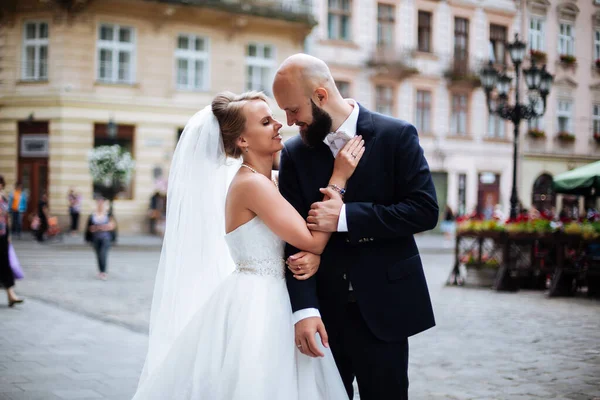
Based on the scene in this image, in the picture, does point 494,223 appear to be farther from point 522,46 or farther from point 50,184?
point 50,184

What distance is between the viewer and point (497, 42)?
35.2m

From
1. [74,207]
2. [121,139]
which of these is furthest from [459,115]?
[74,207]

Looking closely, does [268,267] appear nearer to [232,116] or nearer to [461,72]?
[232,116]

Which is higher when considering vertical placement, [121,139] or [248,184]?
[121,139]

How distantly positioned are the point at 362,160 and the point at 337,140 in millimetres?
151

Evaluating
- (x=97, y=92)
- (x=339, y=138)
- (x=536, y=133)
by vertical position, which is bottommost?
(x=339, y=138)

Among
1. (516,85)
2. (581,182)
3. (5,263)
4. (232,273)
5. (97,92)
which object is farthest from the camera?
(97,92)

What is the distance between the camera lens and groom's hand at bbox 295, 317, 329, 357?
317 cm

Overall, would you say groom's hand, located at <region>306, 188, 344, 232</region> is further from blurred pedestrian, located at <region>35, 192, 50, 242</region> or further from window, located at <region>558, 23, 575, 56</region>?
blurred pedestrian, located at <region>35, 192, 50, 242</region>

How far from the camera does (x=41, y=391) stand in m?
5.52

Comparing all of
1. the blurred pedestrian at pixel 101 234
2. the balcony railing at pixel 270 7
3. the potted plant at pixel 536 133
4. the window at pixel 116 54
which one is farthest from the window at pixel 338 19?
the blurred pedestrian at pixel 101 234

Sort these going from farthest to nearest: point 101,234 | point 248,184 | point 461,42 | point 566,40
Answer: point 461,42, point 566,40, point 101,234, point 248,184

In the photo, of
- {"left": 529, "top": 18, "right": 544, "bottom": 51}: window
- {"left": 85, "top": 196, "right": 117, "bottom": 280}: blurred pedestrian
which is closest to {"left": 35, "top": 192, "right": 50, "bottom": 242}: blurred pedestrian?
{"left": 85, "top": 196, "right": 117, "bottom": 280}: blurred pedestrian

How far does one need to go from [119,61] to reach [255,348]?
2550cm
